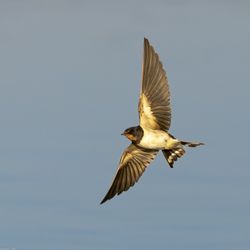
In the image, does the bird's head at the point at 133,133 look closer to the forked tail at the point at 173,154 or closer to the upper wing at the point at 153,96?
the upper wing at the point at 153,96

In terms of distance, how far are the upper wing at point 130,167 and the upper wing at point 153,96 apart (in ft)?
2.38

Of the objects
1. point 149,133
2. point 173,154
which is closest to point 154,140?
point 149,133

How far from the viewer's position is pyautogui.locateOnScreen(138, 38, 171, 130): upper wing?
1567cm

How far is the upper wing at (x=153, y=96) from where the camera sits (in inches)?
617

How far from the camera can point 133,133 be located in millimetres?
15594

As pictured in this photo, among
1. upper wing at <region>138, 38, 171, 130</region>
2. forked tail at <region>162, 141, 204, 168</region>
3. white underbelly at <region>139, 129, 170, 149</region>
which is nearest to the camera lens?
white underbelly at <region>139, 129, 170, 149</region>

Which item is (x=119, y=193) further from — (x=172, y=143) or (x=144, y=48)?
(x=144, y=48)

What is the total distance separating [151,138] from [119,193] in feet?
4.07

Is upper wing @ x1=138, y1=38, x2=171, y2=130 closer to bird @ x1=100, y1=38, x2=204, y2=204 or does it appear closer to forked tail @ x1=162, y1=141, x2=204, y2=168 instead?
bird @ x1=100, y1=38, x2=204, y2=204

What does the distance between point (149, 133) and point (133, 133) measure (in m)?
0.27

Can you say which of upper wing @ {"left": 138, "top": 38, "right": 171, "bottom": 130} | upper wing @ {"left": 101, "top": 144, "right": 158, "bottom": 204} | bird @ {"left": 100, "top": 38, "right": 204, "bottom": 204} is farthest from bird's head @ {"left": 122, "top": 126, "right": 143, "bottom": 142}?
upper wing @ {"left": 101, "top": 144, "right": 158, "bottom": 204}

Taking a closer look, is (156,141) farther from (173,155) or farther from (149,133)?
(173,155)

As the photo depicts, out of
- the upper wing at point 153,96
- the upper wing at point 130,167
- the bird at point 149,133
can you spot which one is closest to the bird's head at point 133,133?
the bird at point 149,133

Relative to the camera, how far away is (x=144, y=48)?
1567 cm
